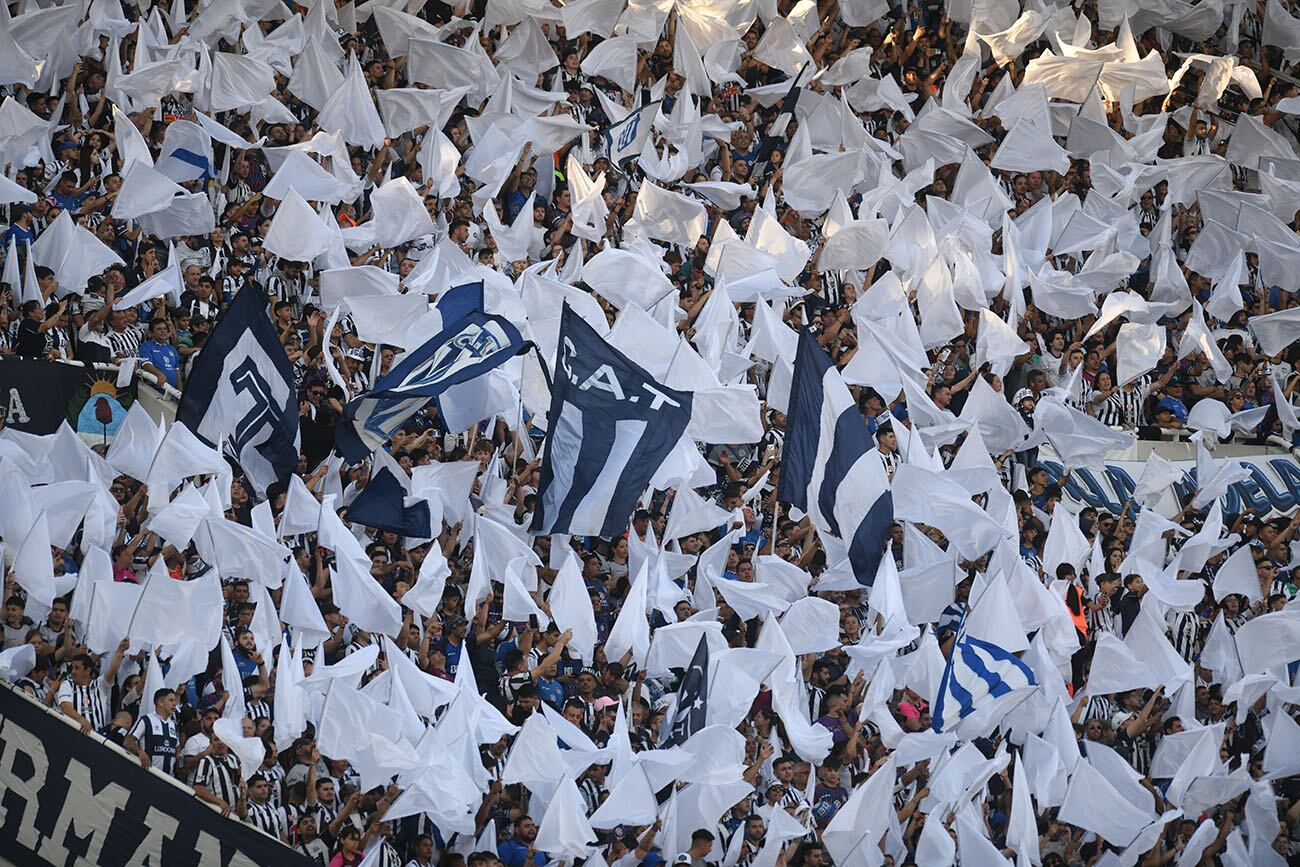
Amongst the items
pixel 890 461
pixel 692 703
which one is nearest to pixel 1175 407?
pixel 890 461

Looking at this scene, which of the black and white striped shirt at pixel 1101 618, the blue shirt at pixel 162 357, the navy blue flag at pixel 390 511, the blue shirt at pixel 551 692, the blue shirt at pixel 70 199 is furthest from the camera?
the black and white striped shirt at pixel 1101 618

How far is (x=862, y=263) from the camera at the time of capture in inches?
526

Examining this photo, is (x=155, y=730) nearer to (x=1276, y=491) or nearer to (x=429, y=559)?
(x=429, y=559)

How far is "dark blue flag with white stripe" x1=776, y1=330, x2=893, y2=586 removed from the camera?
10117mm

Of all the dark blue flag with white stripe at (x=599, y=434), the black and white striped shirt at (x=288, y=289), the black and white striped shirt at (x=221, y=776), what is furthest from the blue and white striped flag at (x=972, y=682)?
the black and white striped shirt at (x=288, y=289)

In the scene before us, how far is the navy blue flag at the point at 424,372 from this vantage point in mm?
10188

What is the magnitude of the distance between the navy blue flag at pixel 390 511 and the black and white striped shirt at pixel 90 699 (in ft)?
6.02

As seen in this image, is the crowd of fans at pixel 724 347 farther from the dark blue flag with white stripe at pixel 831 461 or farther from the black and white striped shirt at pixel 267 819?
the dark blue flag with white stripe at pixel 831 461

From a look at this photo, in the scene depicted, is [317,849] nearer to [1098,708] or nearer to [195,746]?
[195,746]

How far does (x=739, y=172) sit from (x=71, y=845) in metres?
7.71

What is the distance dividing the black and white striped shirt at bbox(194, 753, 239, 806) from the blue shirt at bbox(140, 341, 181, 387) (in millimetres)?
2675

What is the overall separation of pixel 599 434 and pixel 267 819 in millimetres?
2621

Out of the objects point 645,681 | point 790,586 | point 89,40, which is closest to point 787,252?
point 790,586

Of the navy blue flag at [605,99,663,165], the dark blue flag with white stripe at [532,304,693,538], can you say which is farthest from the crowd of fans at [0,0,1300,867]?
the dark blue flag with white stripe at [532,304,693,538]
